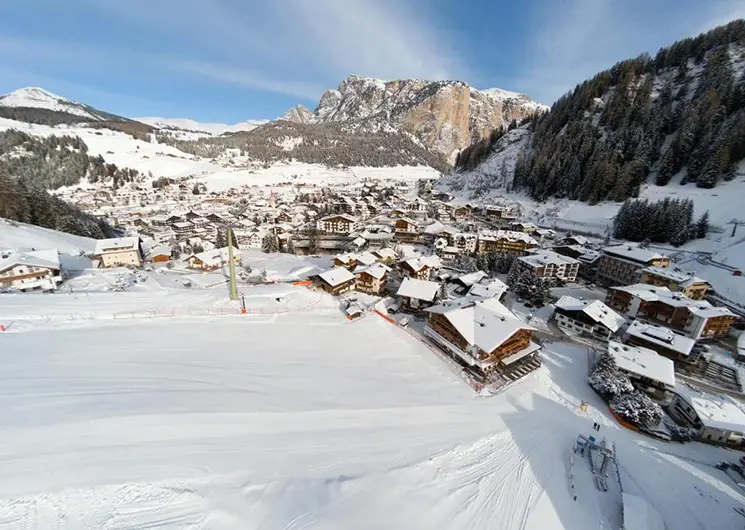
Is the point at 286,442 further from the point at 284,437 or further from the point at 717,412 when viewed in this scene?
the point at 717,412

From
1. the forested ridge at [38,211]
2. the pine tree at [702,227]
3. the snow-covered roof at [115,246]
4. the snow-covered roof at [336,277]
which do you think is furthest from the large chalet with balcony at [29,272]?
the pine tree at [702,227]

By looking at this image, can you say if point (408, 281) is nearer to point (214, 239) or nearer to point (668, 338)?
point (668, 338)

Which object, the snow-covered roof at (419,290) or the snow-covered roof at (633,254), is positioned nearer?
the snow-covered roof at (419,290)

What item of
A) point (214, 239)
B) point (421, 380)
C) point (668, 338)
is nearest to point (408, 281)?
point (421, 380)

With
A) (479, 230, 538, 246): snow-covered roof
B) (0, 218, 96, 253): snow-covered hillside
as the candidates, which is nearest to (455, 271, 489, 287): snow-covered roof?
(479, 230, 538, 246): snow-covered roof

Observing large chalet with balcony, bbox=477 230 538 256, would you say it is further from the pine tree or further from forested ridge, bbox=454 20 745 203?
forested ridge, bbox=454 20 745 203

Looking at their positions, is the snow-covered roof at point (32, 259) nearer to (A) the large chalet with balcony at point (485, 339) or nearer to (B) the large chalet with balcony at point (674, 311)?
(A) the large chalet with balcony at point (485, 339)

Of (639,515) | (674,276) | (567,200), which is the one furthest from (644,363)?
(567,200)
